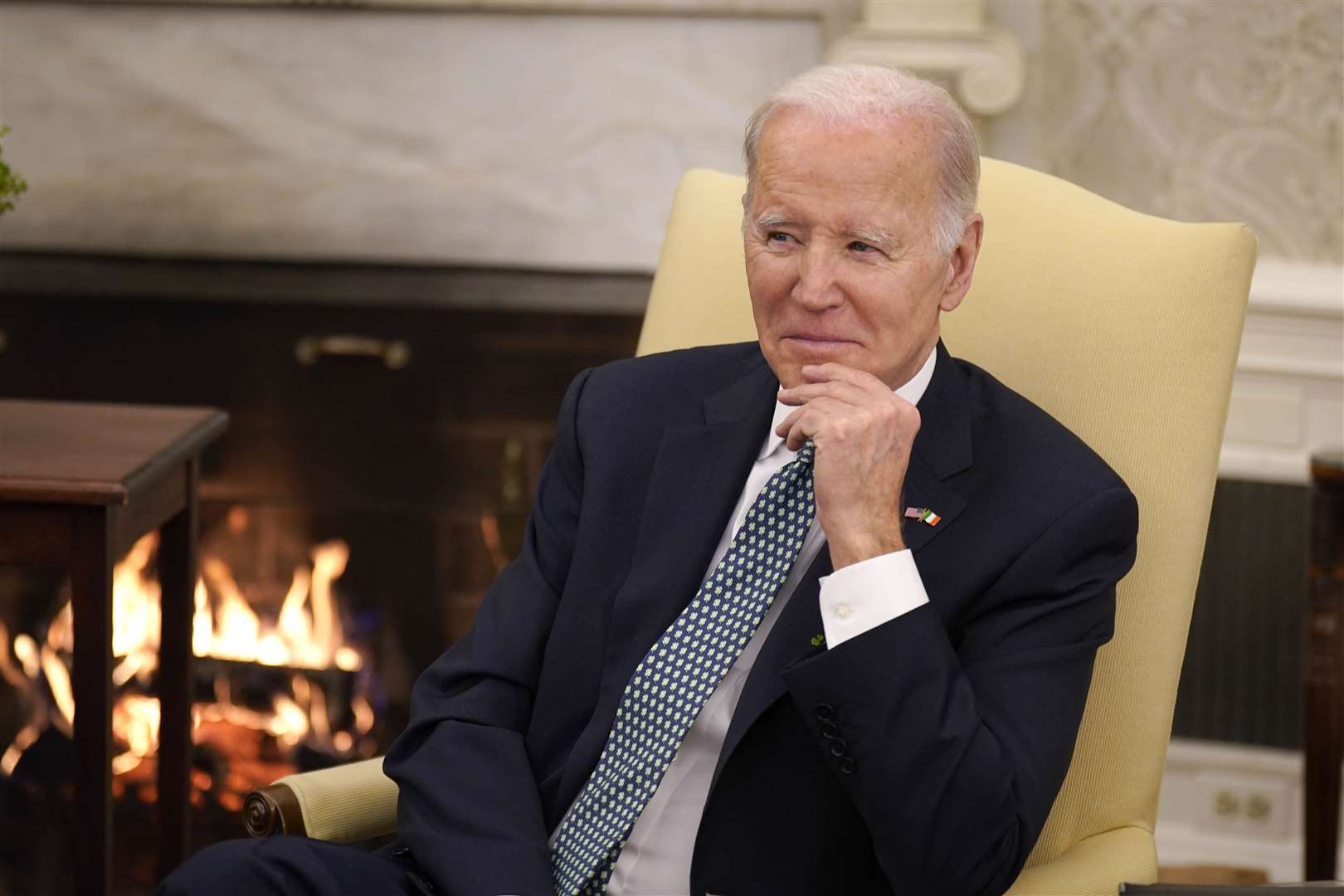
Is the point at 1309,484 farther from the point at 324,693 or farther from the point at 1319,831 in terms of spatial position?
the point at 324,693

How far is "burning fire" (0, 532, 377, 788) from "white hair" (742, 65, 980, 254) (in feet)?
5.93

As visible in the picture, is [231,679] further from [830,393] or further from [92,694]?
[830,393]

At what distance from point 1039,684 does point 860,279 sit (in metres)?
0.37

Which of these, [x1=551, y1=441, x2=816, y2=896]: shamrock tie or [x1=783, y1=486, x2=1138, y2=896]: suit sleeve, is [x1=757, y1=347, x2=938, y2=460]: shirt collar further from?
[x1=783, y1=486, x2=1138, y2=896]: suit sleeve

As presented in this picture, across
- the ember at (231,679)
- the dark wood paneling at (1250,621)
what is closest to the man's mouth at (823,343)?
the dark wood paneling at (1250,621)

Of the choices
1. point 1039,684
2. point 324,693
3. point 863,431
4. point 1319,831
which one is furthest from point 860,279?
point 324,693

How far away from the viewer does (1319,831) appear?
7.76ft

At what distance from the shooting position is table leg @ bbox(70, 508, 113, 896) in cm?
192

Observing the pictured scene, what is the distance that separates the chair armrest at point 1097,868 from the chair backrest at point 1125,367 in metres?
0.03

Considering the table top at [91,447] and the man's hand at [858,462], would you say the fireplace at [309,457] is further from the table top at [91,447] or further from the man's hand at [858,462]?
the man's hand at [858,462]

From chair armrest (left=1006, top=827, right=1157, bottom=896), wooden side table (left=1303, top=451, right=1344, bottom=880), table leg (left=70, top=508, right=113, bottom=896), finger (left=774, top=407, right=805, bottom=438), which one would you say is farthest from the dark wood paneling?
table leg (left=70, top=508, right=113, bottom=896)

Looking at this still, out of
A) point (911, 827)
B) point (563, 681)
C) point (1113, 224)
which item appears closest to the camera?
point (911, 827)

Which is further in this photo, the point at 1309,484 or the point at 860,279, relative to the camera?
the point at 1309,484

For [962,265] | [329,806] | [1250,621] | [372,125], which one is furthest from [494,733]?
[372,125]
